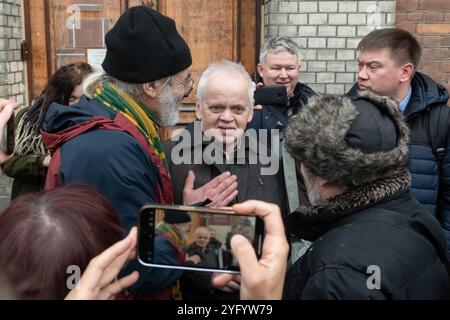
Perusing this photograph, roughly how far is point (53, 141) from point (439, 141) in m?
2.14

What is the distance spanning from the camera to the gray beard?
6.46 feet

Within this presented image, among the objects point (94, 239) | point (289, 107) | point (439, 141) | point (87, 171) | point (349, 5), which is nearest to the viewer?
point (94, 239)

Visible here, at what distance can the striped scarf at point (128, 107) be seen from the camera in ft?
6.03

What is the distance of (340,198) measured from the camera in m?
1.48

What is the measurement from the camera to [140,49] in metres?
1.87

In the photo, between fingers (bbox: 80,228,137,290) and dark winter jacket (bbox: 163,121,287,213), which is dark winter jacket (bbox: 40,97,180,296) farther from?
dark winter jacket (bbox: 163,121,287,213)

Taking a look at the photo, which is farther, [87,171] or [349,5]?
[349,5]

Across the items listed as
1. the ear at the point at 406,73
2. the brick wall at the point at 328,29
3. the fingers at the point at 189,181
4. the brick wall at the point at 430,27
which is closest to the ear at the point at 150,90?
the fingers at the point at 189,181

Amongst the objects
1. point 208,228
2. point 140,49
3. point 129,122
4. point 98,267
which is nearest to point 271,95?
point 140,49

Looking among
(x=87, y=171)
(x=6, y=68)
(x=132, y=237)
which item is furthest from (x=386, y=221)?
(x=6, y=68)

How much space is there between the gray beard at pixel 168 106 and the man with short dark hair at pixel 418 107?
130 cm

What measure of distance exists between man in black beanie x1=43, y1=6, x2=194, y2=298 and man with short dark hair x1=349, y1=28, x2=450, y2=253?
1386mm

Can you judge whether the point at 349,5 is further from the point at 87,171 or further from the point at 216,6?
the point at 87,171

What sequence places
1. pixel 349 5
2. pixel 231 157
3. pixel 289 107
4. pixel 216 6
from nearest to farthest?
pixel 231 157
pixel 289 107
pixel 349 5
pixel 216 6
